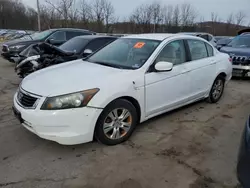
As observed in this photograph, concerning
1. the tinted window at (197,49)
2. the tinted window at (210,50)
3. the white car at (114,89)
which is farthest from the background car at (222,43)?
the white car at (114,89)

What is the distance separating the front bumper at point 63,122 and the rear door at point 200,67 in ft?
7.30

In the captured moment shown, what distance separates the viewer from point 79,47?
6988 millimetres

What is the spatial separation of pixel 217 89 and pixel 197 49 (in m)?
1.23

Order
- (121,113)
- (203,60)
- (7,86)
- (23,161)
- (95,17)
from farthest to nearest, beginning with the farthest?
(95,17) → (7,86) → (203,60) → (121,113) → (23,161)

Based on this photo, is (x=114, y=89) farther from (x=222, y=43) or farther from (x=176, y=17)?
(x=176, y=17)

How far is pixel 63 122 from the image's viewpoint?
290cm

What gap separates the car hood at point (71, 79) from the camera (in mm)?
3031

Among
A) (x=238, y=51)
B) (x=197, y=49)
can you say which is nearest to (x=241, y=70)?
(x=238, y=51)

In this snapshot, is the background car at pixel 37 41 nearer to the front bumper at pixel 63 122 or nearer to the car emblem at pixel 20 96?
the car emblem at pixel 20 96

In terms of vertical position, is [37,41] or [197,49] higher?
[37,41]

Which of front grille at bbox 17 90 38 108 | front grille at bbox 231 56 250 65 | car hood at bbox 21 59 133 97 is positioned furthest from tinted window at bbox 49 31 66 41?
front grille at bbox 17 90 38 108

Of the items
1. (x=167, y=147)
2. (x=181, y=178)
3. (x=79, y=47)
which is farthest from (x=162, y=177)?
(x=79, y=47)

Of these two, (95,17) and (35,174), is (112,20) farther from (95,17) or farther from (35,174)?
(35,174)

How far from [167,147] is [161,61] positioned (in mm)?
1354
